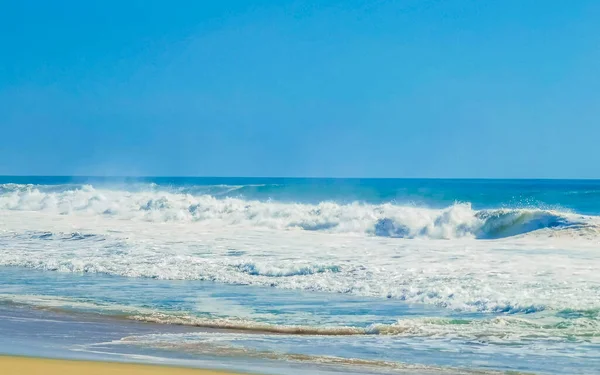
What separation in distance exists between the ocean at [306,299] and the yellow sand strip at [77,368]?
1.60 feet

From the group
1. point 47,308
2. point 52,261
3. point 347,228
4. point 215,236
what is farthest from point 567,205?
point 47,308

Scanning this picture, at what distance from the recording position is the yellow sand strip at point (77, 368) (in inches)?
270

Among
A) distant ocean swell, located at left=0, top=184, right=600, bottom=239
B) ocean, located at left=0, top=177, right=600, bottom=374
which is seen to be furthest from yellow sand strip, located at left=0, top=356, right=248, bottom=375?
distant ocean swell, located at left=0, top=184, right=600, bottom=239

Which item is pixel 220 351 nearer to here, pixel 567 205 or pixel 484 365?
pixel 484 365

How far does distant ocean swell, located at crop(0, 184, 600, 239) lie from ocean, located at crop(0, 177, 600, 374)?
741 millimetres

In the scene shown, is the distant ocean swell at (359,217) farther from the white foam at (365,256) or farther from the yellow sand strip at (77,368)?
the yellow sand strip at (77,368)

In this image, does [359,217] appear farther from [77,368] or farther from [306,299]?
[77,368]

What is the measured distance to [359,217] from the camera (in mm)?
28750

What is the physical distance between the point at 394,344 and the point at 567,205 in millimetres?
41796

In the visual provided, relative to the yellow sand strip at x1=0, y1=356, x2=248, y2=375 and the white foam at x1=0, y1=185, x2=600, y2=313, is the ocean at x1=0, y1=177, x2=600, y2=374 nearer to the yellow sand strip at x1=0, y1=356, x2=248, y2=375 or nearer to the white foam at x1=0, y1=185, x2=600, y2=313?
the white foam at x1=0, y1=185, x2=600, y2=313

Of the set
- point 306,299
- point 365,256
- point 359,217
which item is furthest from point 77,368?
point 359,217

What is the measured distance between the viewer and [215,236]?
881 inches

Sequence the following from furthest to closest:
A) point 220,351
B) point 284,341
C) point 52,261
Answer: point 52,261
point 284,341
point 220,351

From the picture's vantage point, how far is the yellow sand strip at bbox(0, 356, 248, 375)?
686 cm
